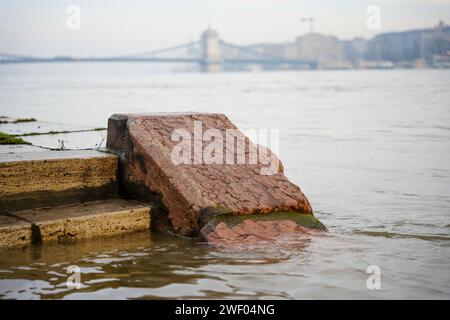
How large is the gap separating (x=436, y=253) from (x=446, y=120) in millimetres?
11408

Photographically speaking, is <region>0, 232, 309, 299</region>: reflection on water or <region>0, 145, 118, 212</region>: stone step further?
<region>0, 145, 118, 212</region>: stone step

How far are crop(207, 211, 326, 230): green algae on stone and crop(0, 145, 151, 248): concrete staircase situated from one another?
0.59 meters

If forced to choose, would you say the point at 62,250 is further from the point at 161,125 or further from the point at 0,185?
the point at 161,125

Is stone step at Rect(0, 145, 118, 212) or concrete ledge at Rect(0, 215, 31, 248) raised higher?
stone step at Rect(0, 145, 118, 212)

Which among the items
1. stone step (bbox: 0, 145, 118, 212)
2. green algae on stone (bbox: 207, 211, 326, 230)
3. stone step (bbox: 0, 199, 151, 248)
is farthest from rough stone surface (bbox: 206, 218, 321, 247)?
stone step (bbox: 0, 145, 118, 212)

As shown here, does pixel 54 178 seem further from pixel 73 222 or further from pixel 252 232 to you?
pixel 252 232

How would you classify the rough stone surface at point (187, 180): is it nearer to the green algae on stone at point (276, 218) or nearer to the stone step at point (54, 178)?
the green algae on stone at point (276, 218)

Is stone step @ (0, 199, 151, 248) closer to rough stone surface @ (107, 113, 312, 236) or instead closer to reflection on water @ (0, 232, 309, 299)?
reflection on water @ (0, 232, 309, 299)

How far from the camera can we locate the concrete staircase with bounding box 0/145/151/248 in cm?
387

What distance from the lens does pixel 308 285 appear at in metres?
3.16

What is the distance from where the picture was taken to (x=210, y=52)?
120000 millimetres

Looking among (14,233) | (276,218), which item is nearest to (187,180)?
(276,218)

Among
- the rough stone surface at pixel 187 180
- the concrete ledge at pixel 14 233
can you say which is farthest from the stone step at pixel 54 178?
the concrete ledge at pixel 14 233
